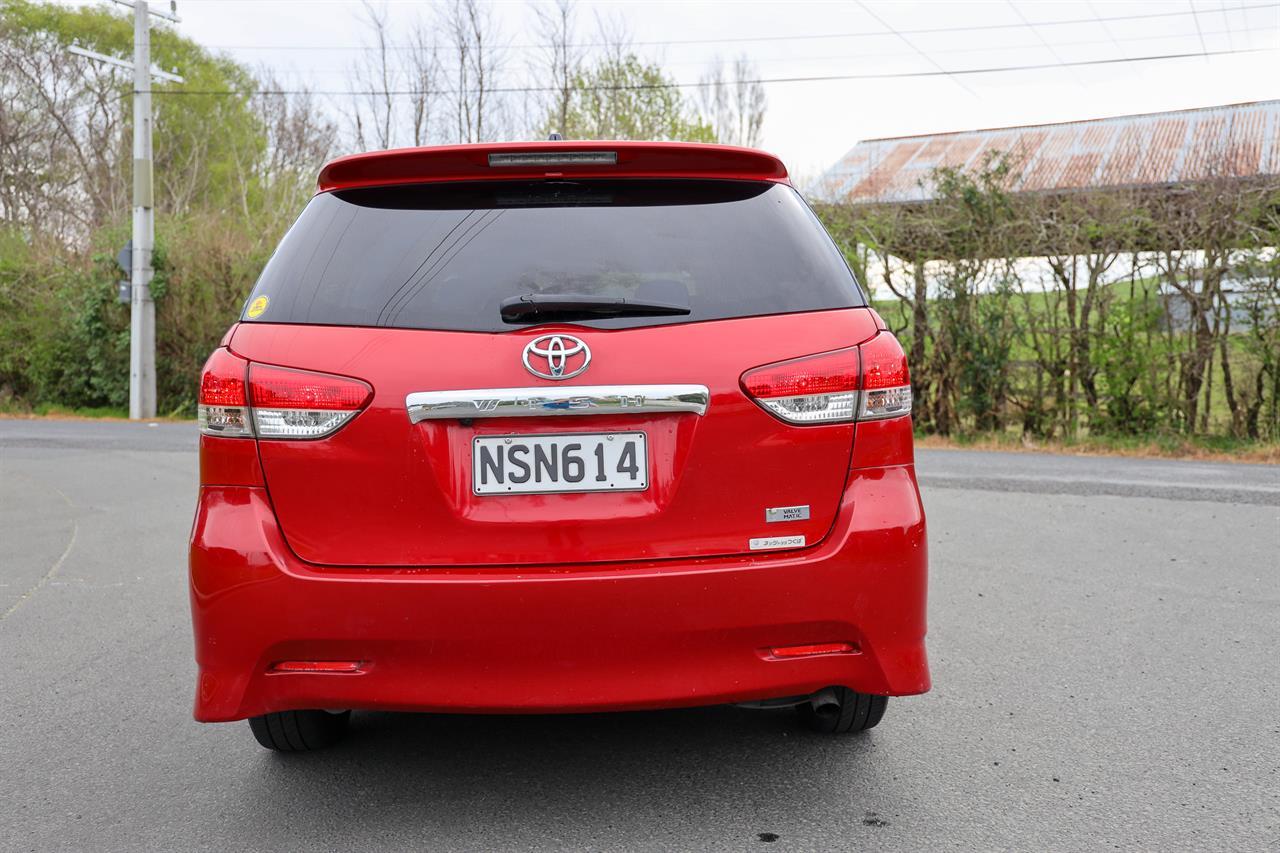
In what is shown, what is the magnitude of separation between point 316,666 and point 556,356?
2.99 ft

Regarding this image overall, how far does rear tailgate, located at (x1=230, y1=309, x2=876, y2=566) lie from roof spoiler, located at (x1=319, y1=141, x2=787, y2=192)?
49cm

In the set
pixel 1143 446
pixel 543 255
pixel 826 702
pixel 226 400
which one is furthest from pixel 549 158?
pixel 1143 446

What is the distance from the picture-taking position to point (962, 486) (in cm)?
952

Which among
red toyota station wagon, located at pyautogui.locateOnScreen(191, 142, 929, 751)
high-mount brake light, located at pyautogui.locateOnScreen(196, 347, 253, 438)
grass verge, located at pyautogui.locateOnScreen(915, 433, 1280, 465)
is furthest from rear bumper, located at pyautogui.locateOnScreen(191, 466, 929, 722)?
grass verge, located at pyautogui.locateOnScreen(915, 433, 1280, 465)

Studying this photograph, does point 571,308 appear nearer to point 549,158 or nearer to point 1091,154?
point 549,158

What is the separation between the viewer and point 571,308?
107 inches

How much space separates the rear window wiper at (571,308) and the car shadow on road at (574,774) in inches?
50.0

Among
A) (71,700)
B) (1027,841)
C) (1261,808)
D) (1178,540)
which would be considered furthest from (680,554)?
(1178,540)

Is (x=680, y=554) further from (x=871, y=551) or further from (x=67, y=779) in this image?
(x=67, y=779)

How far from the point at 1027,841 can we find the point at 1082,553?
4.14 m

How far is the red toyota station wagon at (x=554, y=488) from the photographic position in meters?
2.59

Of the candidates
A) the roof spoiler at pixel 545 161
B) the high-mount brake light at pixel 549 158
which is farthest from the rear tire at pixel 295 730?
the high-mount brake light at pixel 549 158

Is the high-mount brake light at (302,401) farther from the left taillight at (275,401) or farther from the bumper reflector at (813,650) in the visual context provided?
the bumper reflector at (813,650)

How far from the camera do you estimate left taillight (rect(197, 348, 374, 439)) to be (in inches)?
104
